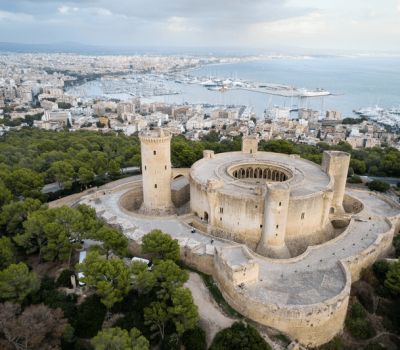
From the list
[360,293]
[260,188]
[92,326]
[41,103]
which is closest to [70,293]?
[92,326]

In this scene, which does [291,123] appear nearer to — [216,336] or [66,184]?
[66,184]

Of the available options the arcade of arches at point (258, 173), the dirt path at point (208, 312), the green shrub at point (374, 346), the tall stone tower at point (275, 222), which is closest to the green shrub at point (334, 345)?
the green shrub at point (374, 346)

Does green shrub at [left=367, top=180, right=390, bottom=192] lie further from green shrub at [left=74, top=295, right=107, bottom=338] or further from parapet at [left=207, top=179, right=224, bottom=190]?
green shrub at [left=74, top=295, right=107, bottom=338]

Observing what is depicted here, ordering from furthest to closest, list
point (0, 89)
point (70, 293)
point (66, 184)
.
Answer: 1. point (0, 89)
2. point (66, 184)
3. point (70, 293)

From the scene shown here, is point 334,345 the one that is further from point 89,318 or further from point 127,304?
point 89,318

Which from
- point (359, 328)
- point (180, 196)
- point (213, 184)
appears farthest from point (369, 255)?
point (180, 196)

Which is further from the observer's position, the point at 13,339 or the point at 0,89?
the point at 0,89

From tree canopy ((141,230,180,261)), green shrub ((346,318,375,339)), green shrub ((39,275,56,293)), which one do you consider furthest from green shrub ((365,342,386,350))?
green shrub ((39,275,56,293))
